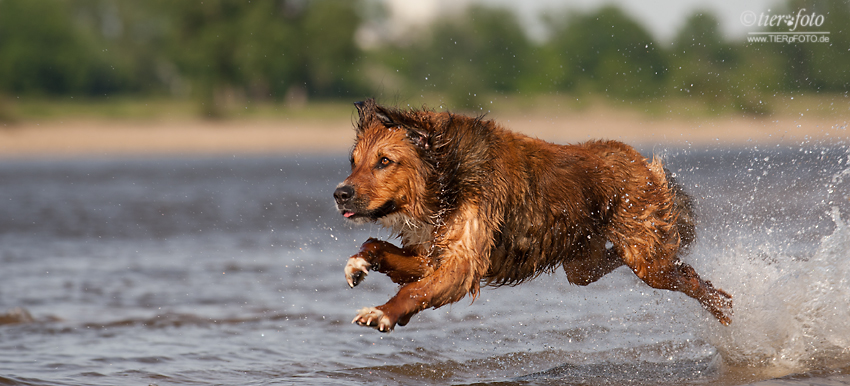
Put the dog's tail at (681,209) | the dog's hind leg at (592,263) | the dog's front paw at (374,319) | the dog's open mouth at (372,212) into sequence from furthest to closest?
the dog's tail at (681,209) < the dog's hind leg at (592,263) < the dog's open mouth at (372,212) < the dog's front paw at (374,319)

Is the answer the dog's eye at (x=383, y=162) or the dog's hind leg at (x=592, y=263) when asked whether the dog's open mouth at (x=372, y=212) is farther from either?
the dog's hind leg at (x=592, y=263)

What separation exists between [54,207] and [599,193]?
1663 cm

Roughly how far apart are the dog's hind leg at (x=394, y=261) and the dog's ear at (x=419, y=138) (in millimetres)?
744

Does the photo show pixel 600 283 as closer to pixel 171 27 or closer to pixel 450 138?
Result: pixel 450 138

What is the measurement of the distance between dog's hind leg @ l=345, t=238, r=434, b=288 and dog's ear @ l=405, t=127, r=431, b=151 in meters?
0.74

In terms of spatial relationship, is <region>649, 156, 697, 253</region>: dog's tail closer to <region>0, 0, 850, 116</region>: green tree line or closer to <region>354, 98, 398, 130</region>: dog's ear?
<region>354, 98, 398, 130</region>: dog's ear

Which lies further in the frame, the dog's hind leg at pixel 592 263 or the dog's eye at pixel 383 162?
the dog's hind leg at pixel 592 263

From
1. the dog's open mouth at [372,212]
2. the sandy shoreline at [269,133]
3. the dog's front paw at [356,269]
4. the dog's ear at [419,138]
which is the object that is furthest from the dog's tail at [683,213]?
the sandy shoreline at [269,133]

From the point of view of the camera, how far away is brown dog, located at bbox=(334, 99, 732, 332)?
18.6 ft

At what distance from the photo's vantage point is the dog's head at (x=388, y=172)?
5.62 metres

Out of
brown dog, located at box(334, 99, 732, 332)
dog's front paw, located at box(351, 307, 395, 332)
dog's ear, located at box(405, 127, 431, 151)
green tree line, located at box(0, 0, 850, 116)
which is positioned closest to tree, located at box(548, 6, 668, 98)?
green tree line, located at box(0, 0, 850, 116)

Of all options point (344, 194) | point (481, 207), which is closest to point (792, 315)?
point (481, 207)

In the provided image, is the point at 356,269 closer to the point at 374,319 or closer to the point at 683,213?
the point at 374,319

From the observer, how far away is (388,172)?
5.73 m
